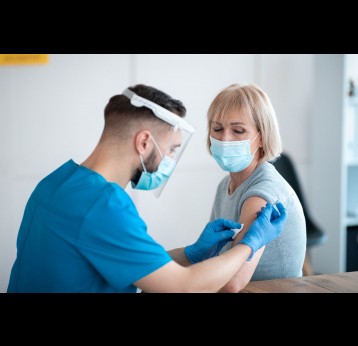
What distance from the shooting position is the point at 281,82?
3.76m

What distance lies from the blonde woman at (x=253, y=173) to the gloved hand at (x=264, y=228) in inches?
2.4

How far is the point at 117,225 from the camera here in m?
1.27

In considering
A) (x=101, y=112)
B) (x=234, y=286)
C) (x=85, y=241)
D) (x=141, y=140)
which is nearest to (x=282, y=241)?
(x=234, y=286)

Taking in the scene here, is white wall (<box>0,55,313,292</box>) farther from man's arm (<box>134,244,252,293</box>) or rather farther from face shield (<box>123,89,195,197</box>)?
man's arm (<box>134,244,252,293</box>)

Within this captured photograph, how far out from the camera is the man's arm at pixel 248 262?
1517mm

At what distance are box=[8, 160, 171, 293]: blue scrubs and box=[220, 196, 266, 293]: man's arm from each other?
11.9 inches

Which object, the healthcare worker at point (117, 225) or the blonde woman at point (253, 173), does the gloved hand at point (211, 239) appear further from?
the healthcare worker at point (117, 225)

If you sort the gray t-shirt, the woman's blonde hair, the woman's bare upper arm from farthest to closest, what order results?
the woman's blonde hair < the gray t-shirt < the woman's bare upper arm

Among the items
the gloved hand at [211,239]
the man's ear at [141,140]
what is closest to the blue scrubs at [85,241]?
the man's ear at [141,140]

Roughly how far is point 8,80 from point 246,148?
1.80 metres

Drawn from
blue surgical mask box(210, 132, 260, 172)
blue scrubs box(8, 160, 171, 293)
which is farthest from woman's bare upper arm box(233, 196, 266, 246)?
blue scrubs box(8, 160, 171, 293)

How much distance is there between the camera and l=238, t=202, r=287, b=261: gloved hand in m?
1.46
